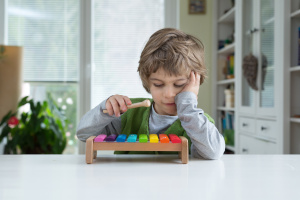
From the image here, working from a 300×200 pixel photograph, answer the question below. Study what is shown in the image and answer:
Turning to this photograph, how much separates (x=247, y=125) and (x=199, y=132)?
213 centimetres

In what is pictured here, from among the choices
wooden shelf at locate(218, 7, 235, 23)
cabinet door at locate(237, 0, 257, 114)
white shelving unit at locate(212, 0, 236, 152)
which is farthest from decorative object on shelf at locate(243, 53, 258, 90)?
white shelving unit at locate(212, 0, 236, 152)

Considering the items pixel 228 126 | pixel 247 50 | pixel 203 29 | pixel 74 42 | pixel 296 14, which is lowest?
pixel 228 126

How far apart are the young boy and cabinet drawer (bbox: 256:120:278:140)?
140cm

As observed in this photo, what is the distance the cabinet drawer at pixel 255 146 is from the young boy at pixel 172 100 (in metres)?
1.45

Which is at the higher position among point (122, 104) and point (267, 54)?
point (267, 54)

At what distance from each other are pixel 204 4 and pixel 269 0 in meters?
1.34

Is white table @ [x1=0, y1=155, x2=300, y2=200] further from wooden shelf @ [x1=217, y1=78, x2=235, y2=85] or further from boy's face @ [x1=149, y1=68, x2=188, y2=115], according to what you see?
wooden shelf @ [x1=217, y1=78, x2=235, y2=85]

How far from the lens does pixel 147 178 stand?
64 cm

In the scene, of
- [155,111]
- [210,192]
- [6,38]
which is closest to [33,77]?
[6,38]

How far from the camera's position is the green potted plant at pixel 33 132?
10.7 ft

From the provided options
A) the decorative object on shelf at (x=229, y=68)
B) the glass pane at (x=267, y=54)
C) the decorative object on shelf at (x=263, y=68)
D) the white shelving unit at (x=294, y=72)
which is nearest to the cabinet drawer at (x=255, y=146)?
the white shelving unit at (x=294, y=72)

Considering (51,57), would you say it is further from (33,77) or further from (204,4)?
(204,4)

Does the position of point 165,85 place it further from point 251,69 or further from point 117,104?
point 251,69

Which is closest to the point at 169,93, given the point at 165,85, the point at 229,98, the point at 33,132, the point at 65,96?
the point at 165,85
